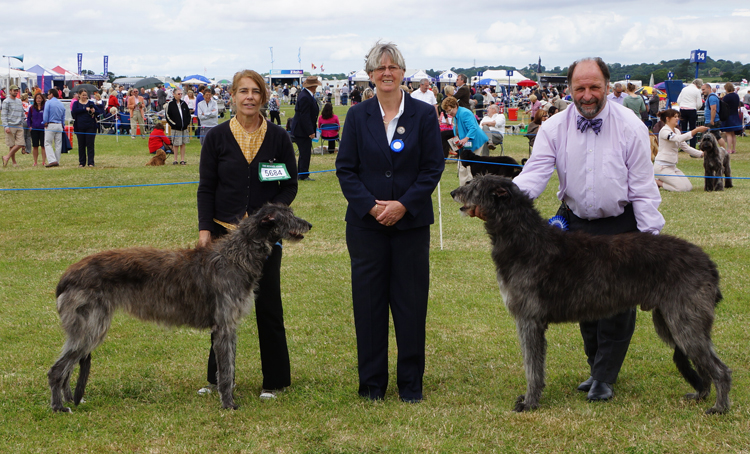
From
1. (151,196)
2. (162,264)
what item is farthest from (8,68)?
(162,264)

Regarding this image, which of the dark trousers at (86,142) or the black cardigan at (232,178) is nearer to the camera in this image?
the black cardigan at (232,178)

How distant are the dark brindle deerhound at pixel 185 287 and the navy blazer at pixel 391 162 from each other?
0.50m

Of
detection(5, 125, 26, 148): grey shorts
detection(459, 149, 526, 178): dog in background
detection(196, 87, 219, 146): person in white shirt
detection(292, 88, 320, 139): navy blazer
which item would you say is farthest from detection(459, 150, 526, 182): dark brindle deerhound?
detection(5, 125, 26, 148): grey shorts

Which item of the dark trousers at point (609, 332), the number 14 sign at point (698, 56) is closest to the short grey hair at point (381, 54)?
the dark trousers at point (609, 332)

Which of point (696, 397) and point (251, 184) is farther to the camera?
point (251, 184)

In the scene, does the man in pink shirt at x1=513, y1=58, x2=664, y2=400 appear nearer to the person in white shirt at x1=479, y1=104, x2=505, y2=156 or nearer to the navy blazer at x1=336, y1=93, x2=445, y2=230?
the navy blazer at x1=336, y1=93, x2=445, y2=230

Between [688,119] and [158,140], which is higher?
[688,119]

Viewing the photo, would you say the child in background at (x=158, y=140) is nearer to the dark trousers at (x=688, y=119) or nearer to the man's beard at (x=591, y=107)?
the dark trousers at (x=688, y=119)

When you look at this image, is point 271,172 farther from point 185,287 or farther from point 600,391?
point 600,391

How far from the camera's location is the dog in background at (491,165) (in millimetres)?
13172

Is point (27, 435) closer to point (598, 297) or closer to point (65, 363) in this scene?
point (65, 363)

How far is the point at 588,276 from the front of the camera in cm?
412

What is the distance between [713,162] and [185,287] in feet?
42.9

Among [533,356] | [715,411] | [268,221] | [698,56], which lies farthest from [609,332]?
[698,56]
